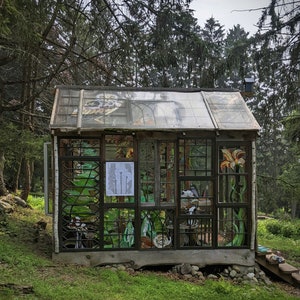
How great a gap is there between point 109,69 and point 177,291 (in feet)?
21.9

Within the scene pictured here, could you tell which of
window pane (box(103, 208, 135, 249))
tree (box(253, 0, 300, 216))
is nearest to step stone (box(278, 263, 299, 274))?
window pane (box(103, 208, 135, 249))

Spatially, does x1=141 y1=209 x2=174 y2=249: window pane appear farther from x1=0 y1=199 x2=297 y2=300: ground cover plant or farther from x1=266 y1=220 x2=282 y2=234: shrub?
x1=266 y1=220 x2=282 y2=234: shrub

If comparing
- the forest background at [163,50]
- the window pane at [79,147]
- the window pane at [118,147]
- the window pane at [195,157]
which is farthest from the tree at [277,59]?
the window pane at [79,147]

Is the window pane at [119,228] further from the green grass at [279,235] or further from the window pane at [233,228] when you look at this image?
the green grass at [279,235]

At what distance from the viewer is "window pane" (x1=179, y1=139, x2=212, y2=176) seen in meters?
6.62

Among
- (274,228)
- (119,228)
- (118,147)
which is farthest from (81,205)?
(274,228)

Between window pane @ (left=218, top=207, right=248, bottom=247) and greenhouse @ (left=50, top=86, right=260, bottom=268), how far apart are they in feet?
0.06

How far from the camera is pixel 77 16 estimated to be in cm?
819

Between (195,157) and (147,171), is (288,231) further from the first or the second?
(147,171)

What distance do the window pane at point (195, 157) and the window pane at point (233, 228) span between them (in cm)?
84

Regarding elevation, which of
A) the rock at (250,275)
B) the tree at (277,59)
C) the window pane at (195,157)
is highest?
the tree at (277,59)

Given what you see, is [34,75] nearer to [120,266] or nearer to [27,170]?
[27,170]

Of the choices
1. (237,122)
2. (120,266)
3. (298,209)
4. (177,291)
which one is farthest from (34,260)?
(298,209)

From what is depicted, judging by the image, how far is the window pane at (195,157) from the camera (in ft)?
21.7
